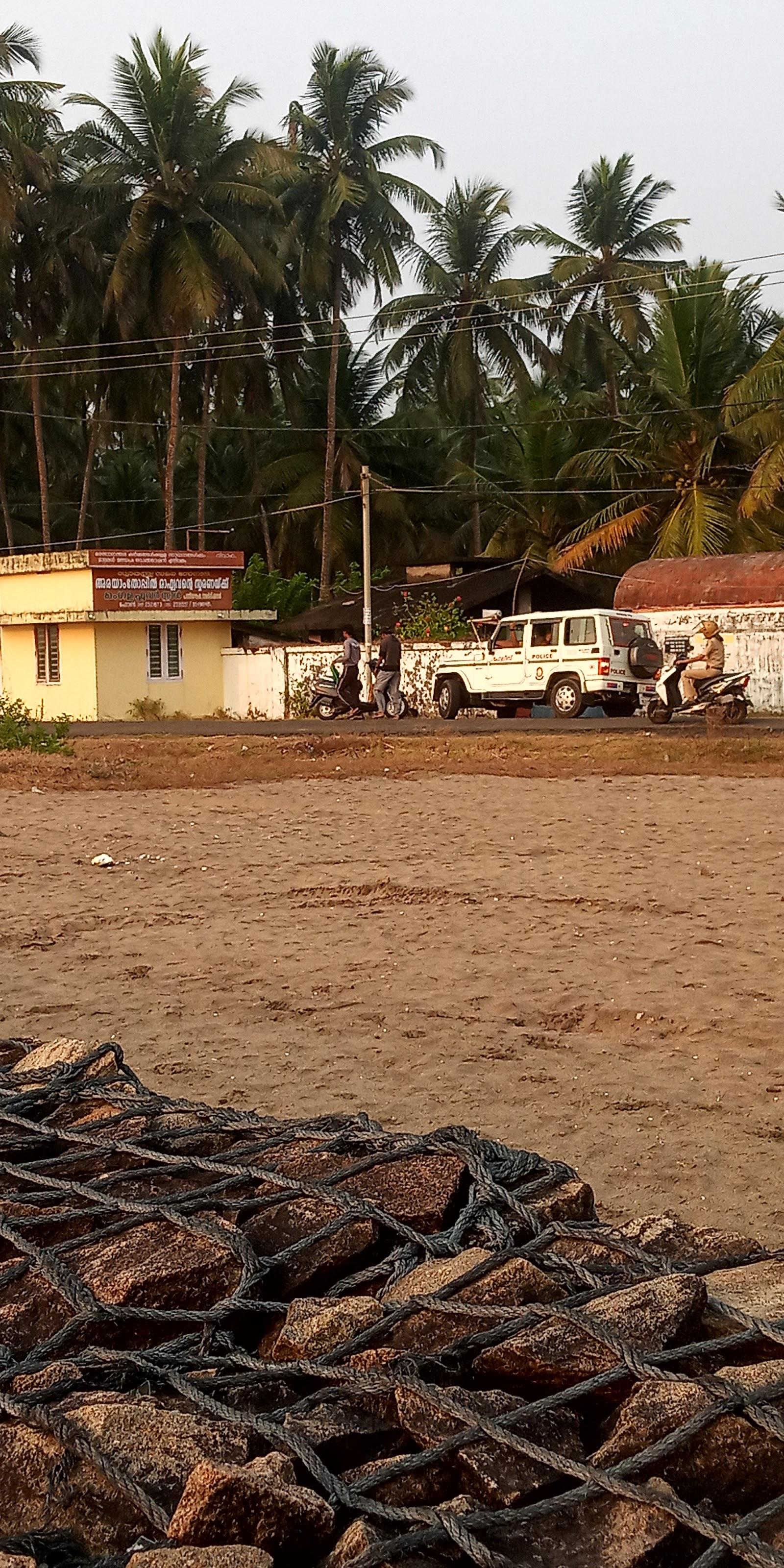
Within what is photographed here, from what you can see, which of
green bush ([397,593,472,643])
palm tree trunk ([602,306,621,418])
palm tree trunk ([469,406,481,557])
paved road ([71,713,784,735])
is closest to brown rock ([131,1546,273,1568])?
paved road ([71,713,784,735])

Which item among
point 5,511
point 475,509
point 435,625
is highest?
point 5,511

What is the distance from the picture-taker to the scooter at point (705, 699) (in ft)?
70.7

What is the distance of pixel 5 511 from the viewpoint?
4534 centimetres

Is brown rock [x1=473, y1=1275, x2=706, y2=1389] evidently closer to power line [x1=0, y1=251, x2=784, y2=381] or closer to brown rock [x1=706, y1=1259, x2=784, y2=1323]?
brown rock [x1=706, y1=1259, x2=784, y2=1323]

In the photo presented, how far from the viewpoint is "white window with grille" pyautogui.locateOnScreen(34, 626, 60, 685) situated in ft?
109

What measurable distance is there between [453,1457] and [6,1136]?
1.55 meters

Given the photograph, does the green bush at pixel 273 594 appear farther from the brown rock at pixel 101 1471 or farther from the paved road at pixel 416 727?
the brown rock at pixel 101 1471

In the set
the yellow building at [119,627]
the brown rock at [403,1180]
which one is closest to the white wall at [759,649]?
the yellow building at [119,627]

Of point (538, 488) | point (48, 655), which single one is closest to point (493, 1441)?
point (48, 655)

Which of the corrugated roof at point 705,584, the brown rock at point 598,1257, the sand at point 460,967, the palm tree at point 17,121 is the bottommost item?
the sand at point 460,967

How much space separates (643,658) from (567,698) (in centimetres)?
138

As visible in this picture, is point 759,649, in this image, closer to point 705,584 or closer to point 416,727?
point 705,584

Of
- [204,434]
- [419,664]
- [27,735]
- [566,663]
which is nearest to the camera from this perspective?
[27,735]

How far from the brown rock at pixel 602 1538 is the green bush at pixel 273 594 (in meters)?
36.9
